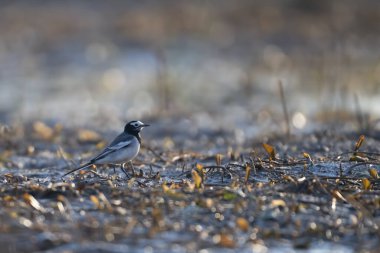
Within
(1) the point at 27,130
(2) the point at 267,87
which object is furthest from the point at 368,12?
(1) the point at 27,130

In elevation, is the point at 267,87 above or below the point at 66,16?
below

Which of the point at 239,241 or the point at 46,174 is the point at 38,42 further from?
the point at 239,241

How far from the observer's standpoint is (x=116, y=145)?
32.5 ft

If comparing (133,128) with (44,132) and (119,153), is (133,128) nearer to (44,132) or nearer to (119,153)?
(119,153)

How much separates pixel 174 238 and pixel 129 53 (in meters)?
17.7

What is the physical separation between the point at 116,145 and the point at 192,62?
45.5 ft

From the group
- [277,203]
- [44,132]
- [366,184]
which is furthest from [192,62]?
[277,203]

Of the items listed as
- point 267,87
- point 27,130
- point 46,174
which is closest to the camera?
point 46,174

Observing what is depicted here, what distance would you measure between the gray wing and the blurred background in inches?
208

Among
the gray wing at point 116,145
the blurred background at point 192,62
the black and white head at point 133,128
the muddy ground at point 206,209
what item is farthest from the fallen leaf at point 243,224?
the blurred background at point 192,62

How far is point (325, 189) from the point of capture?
26.4 feet

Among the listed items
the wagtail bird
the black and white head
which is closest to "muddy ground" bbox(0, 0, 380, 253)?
the wagtail bird

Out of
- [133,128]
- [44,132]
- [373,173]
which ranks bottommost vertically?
[373,173]

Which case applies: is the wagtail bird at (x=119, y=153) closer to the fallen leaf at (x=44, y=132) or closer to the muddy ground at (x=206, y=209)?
the muddy ground at (x=206, y=209)
